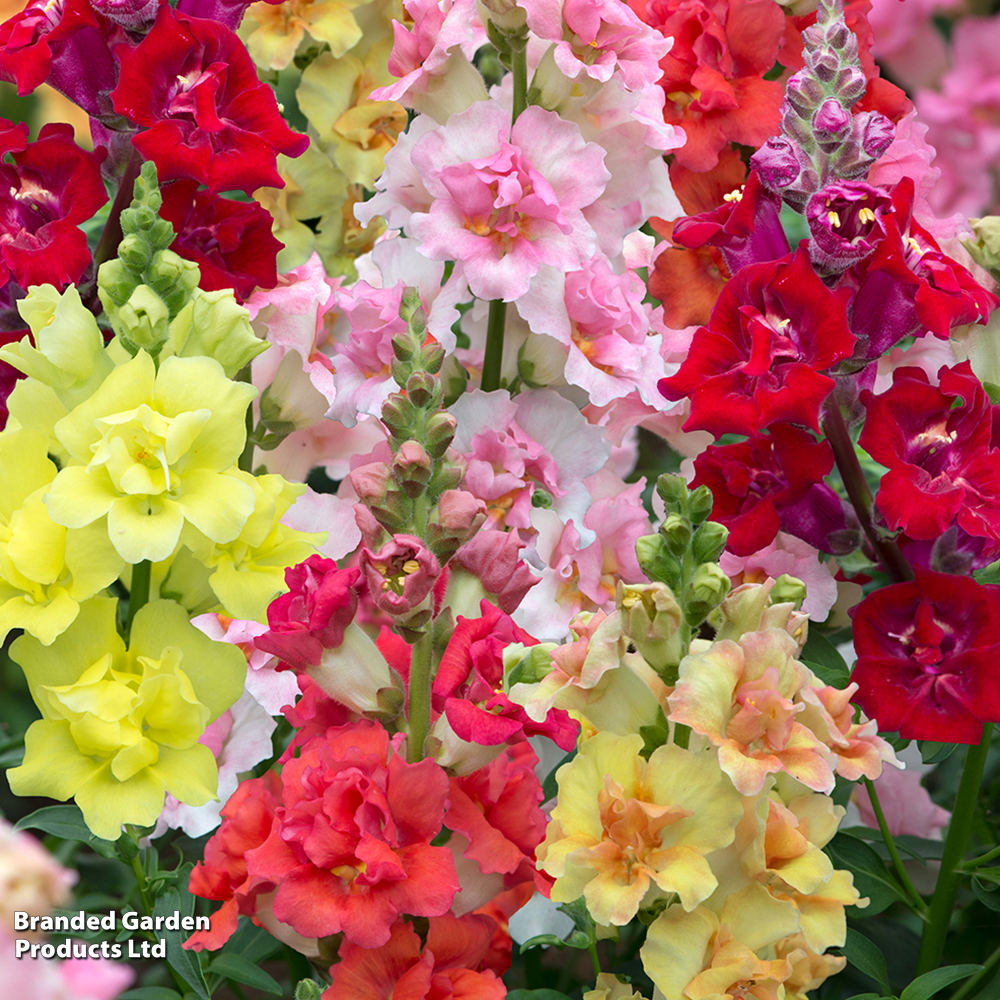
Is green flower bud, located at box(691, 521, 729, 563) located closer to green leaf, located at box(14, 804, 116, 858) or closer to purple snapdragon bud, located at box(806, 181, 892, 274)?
purple snapdragon bud, located at box(806, 181, 892, 274)

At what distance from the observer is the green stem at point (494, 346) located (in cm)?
108

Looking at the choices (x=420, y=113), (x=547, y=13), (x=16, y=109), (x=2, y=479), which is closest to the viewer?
(x=2, y=479)

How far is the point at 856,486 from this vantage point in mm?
963

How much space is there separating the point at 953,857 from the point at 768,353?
0.48 metres

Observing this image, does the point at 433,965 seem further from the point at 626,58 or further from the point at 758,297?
the point at 626,58

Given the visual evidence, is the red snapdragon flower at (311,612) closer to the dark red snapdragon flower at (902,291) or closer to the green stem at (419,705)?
the green stem at (419,705)

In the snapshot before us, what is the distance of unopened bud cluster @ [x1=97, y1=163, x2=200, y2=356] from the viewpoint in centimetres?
84

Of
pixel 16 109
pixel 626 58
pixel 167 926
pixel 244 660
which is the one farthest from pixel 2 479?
pixel 16 109

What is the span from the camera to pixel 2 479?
835mm

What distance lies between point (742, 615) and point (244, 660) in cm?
37

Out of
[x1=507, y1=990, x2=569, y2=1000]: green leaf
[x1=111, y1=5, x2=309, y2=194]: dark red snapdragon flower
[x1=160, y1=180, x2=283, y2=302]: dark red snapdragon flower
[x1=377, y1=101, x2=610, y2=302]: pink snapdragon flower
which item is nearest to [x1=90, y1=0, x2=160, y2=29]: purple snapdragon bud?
[x1=111, y1=5, x2=309, y2=194]: dark red snapdragon flower

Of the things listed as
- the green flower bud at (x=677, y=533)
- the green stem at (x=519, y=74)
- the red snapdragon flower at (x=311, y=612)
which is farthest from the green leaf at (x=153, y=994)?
the green stem at (x=519, y=74)

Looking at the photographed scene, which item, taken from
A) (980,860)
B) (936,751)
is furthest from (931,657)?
(980,860)

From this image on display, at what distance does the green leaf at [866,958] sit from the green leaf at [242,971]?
1.47 feet
